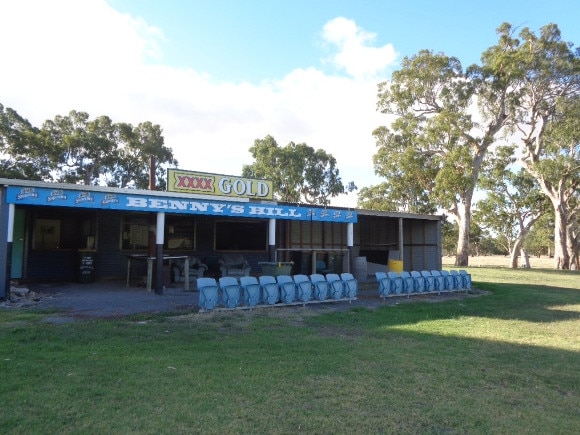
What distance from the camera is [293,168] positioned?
42.5 meters

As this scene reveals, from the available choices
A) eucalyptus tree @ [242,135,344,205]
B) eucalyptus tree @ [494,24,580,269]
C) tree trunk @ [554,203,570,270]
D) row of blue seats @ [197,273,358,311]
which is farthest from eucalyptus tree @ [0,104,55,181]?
tree trunk @ [554,203,570,270]

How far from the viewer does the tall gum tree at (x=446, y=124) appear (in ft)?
108

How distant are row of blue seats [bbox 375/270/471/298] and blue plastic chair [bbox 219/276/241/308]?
4550 mm

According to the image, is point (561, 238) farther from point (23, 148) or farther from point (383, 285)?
point (23, 148)

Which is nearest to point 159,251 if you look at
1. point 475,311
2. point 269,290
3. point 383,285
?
point 269,290

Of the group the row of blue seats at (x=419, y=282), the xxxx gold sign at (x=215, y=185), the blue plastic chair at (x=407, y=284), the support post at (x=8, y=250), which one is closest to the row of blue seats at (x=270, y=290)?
→ the row of blue seats at (x=419, y=282)

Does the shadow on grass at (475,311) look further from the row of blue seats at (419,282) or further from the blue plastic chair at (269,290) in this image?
the blue plastic chair at (269,290)

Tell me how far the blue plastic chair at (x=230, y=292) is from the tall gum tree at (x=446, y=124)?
25.8 metres

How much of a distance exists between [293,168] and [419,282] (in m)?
→ 29.6

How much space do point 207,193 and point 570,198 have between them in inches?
1433

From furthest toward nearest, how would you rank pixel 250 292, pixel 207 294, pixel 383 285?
pixel 383 285
pixel 250 292
pixel 207 294

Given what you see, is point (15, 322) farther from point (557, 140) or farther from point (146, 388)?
point (557, 140)

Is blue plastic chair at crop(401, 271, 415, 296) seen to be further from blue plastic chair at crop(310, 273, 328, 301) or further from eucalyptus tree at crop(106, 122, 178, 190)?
eucalyptus tree at crop(106, 122, 178, 190)

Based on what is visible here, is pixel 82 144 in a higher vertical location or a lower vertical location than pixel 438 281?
higher
